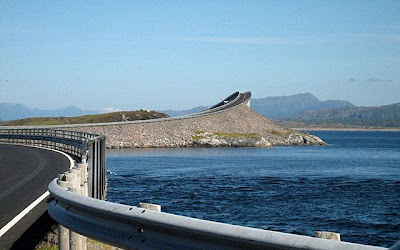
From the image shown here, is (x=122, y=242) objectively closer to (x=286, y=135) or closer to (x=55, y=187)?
(x=55, y=187)

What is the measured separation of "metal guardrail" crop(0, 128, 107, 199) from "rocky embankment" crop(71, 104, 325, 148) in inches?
1641

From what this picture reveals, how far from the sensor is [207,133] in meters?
104

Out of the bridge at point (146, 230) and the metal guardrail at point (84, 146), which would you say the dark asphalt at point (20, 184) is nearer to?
the metal guardrail at point (84, 146)

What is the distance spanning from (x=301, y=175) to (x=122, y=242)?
43167mm

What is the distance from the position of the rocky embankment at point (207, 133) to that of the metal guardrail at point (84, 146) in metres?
41.7

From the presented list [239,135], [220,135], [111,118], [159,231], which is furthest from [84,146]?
[111,118]

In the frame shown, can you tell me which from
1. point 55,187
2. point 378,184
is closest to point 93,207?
point 55,187

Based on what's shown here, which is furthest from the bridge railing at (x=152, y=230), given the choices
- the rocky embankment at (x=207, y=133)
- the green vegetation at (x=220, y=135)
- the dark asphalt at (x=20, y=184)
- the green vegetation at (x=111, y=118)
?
the green vegetation at (x=111, y=118)

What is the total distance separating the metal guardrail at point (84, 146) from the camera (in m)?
16.0

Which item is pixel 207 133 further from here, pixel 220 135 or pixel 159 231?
pixel 159 231

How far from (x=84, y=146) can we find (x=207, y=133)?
84041 millimetres

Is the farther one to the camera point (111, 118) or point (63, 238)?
point (111, 118)

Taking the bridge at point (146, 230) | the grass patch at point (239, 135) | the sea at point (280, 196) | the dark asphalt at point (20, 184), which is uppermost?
the bridge at point (146, 230)

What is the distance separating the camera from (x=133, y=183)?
39.2 m
